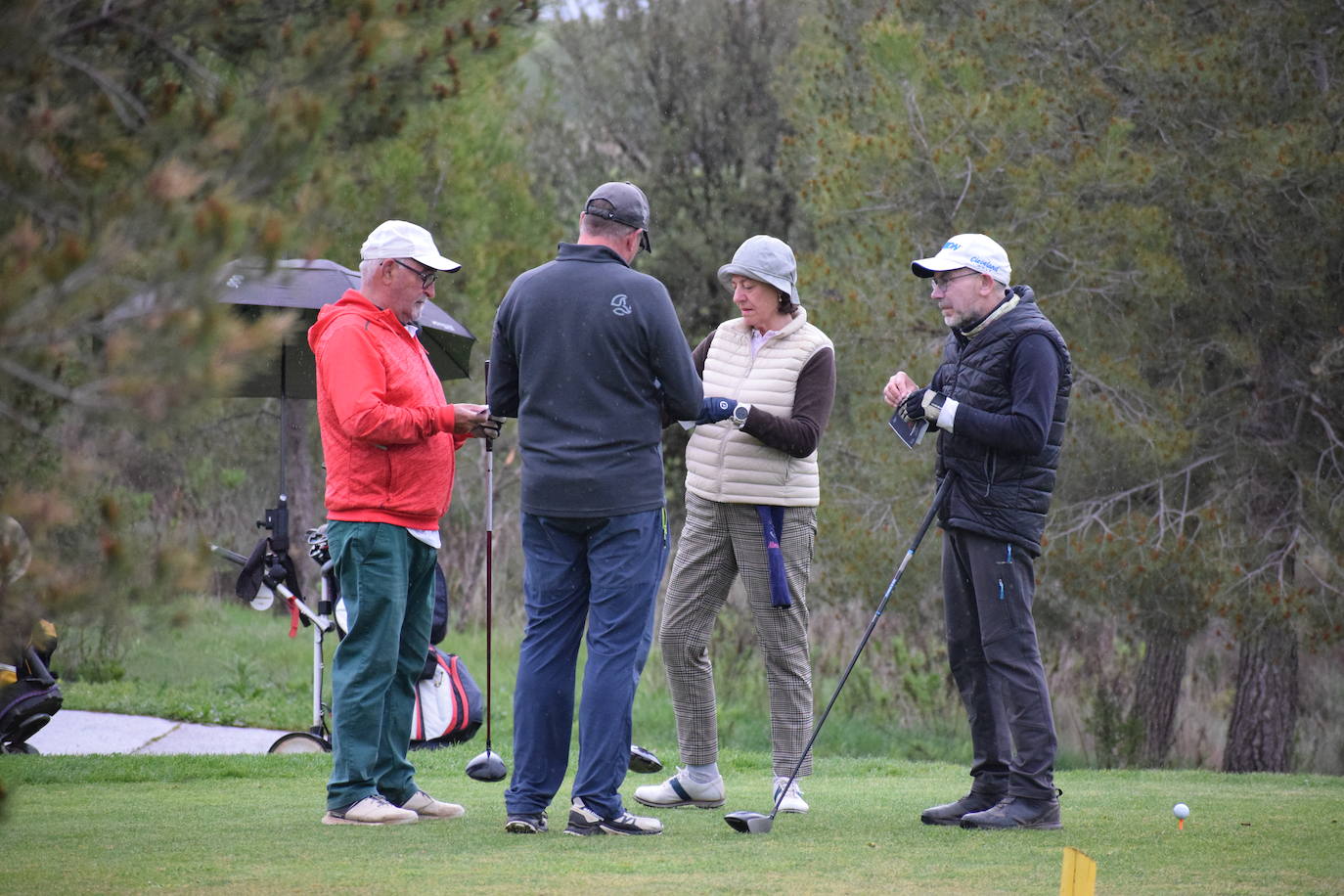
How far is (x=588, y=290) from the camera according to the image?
476 centimetres

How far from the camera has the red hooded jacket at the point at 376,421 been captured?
16.0ft

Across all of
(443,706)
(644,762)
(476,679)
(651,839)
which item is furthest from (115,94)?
(476,679)

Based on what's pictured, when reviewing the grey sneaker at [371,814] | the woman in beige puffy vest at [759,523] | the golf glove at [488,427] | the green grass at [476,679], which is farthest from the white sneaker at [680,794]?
the green grass at [476,679]

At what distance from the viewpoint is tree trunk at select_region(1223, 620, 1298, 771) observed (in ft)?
36.7

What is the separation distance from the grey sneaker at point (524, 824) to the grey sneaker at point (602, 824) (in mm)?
89

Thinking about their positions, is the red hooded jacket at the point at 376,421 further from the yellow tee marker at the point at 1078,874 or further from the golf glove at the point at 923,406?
the yellow tee marker at the point at 1078,874

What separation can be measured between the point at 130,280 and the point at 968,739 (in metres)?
9.43

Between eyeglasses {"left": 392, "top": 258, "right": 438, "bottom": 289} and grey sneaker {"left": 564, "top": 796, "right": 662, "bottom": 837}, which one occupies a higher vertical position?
eyeglasses {"left": 392, "top": 258, "right": 438, "bottom": 289}

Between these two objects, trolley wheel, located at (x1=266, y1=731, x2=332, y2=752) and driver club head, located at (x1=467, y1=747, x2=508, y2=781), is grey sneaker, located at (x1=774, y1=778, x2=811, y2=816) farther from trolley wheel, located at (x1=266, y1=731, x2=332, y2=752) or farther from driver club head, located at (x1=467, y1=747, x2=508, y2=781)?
trolley wheel, located at (x1=266, y1=731, x2=332, y2=752)

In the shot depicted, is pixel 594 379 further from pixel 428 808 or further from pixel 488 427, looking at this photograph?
pixel 428 808

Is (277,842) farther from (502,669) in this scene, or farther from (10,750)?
(502,669)

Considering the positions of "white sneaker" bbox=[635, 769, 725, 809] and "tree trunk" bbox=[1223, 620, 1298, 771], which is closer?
"white sneaker" bbox=[635, 769, 725, 809]

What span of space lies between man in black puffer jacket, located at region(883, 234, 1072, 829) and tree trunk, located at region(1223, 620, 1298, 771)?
21.6 feet

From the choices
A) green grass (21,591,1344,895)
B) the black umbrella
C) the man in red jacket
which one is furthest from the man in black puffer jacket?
the black umbrella
